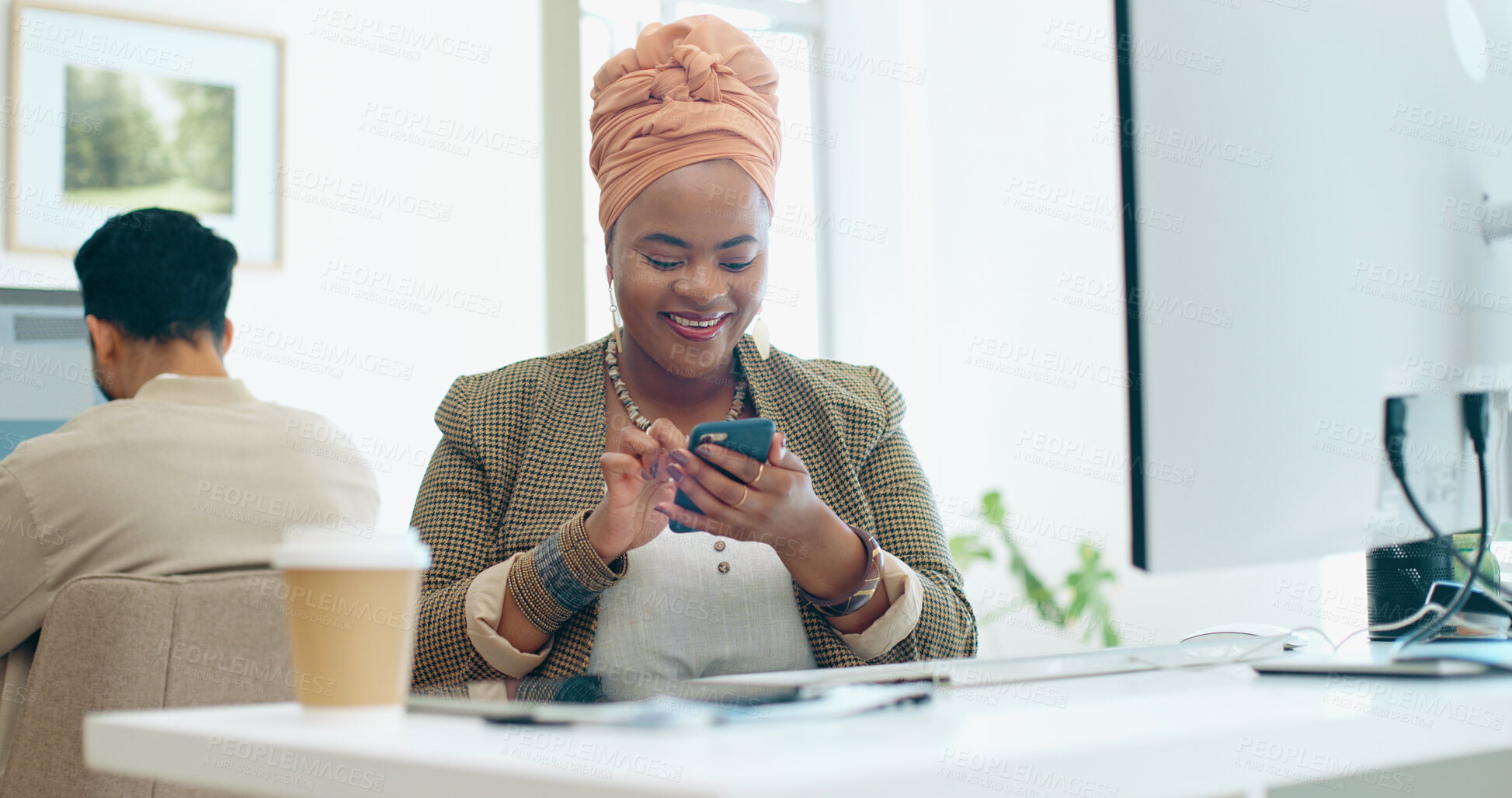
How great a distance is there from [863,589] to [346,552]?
26.9 inches

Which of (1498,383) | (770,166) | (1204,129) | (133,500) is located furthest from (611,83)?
(1498,383)

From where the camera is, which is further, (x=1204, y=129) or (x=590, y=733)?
(x=1204, y=129)

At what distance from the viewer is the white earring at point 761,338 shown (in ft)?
4.94

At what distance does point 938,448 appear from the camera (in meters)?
3.69

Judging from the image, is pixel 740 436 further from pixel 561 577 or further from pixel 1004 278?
pixel 1004 278

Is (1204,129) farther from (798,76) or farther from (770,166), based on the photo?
(798,76)

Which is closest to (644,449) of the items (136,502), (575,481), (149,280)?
(575,481)

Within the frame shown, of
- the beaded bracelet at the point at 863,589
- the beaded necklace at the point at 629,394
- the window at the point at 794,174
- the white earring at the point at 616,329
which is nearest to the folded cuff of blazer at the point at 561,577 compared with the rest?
the beaded bracelet at the point at 863,589

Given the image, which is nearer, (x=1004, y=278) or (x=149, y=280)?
(x=149, y=280)

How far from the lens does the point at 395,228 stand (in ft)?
8.80

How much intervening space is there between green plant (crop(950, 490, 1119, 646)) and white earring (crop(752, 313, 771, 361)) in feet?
5.02

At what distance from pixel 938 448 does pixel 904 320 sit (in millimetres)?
436

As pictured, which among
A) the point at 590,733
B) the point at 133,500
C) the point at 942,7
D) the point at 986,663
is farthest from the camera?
the point at 942,7

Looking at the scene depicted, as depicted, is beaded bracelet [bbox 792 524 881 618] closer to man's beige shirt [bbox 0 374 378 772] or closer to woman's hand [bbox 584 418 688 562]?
woman's hand [bbox 584 418 688 562]
